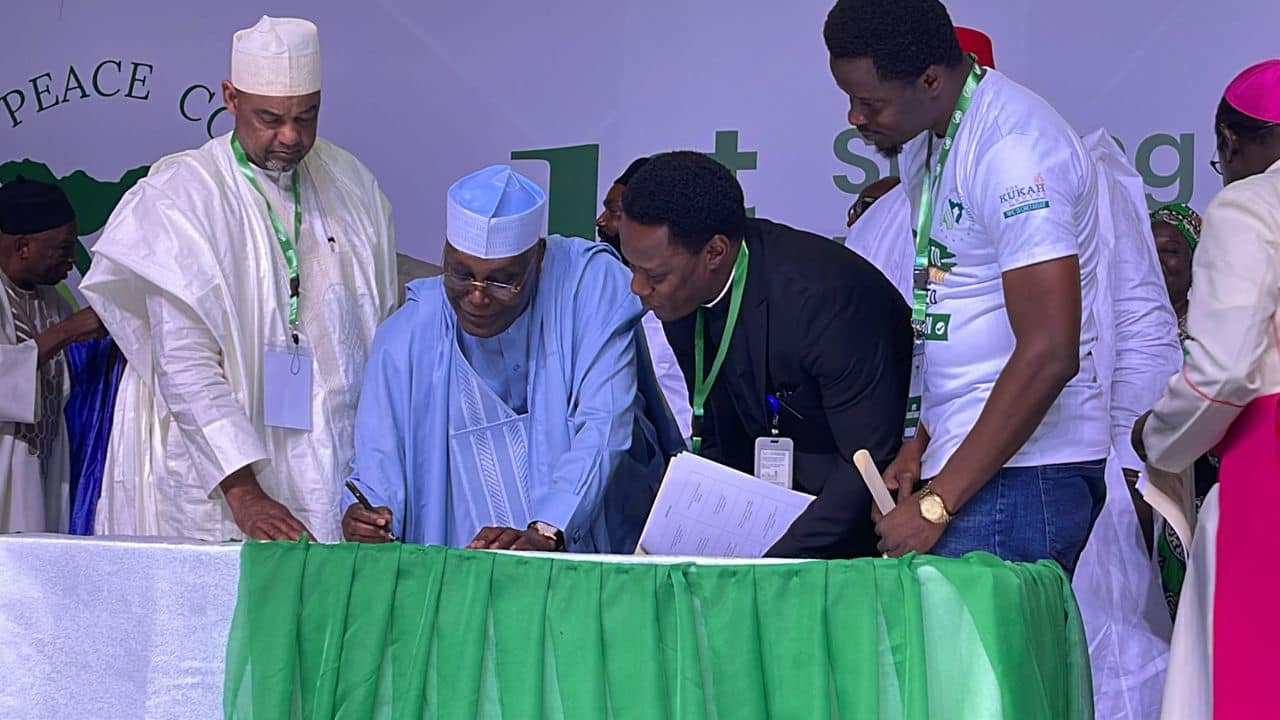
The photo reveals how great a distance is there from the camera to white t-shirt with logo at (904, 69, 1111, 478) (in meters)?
2.29

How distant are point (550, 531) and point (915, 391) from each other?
0.66 metres

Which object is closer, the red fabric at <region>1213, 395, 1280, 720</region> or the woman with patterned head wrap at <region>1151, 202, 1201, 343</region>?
the red fabric at <region>1213, 395, 1280, 720</region>

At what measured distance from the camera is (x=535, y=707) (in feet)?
6.95

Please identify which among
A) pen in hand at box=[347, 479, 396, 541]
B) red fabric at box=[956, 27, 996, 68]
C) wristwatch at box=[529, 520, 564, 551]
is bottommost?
wristwatch at box=[529, 520, 564, 551]

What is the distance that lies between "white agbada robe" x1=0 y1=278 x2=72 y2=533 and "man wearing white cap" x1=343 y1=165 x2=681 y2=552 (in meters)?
1.41

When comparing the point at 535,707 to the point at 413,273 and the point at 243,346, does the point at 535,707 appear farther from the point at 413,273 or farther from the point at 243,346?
the point at 413,273

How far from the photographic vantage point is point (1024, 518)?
2.33 metres

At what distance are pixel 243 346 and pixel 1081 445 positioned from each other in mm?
1699

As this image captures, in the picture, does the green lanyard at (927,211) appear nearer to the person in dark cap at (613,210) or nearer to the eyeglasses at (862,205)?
the eyeglasses at (862,205)

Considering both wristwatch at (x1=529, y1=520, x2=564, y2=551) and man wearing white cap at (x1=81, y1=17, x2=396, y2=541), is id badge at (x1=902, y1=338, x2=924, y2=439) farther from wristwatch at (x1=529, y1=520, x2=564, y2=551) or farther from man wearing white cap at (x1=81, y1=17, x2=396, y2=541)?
man wearing white cap at (x1=81, y1=17, x2=396, y2=541)

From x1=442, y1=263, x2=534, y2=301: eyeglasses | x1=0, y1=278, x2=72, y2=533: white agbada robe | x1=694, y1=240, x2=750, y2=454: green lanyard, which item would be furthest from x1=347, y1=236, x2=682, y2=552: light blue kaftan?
x1=0, y1=278, x2=72, y2=533: white agbada robe

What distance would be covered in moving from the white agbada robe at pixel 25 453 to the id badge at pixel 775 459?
2169mm

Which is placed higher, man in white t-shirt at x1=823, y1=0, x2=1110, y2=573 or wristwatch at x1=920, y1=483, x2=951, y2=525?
man in white t-shirt at x1=823, y1=0, x2=1110, y2=573

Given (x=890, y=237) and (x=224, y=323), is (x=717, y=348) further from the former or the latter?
(x=890, y=237)
